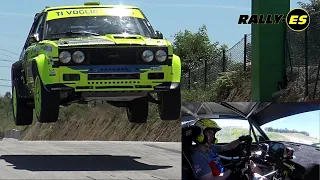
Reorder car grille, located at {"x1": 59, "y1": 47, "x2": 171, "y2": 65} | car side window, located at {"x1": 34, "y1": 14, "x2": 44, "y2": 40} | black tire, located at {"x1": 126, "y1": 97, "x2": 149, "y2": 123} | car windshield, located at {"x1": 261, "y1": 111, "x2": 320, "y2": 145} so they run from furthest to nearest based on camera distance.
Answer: black tire, located at {"x1": 126, "y1": 97, "x2": 149, "y2": 123} → car side window, located at {"x1": 34, "y1": 14, "x2": 44, "y2": 40} → car grille, located at {"x1": 59, "y1": 47, "x2": 171, "y2": 65} → car windshield, located at {"x1": 261, "y1": 111, "x2": 320, "y2": 145}

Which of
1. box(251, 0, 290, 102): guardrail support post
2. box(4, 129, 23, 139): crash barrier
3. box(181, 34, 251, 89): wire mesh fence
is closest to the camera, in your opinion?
box(251, 0, 290, 102): guardrail support post

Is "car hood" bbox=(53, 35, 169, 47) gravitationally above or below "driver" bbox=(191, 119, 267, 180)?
above

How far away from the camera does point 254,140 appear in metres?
4.77

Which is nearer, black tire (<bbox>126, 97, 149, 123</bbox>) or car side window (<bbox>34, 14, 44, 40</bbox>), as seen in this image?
car side window (<bbox>34, 14, 44, 40</bbox>)

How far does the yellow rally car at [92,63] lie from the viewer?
766 centimetres

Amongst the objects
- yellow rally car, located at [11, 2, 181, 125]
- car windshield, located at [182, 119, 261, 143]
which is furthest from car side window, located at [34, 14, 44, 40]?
car windshield, located at [182, 119, 261, 143]

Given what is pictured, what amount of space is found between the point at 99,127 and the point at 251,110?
5.94 metres

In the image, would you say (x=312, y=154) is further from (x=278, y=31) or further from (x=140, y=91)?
(x=278, y=31)

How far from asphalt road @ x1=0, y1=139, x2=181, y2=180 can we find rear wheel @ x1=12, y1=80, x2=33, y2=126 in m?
0.65

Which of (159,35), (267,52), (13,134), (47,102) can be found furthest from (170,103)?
(13,134)

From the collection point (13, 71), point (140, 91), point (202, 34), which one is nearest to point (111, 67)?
point (140, 91)

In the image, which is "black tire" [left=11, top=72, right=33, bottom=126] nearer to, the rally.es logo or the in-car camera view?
the rally.es logo

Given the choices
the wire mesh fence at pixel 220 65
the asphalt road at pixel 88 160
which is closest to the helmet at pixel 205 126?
the asphalt road at pixel 88 160

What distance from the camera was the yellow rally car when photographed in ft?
25.1
